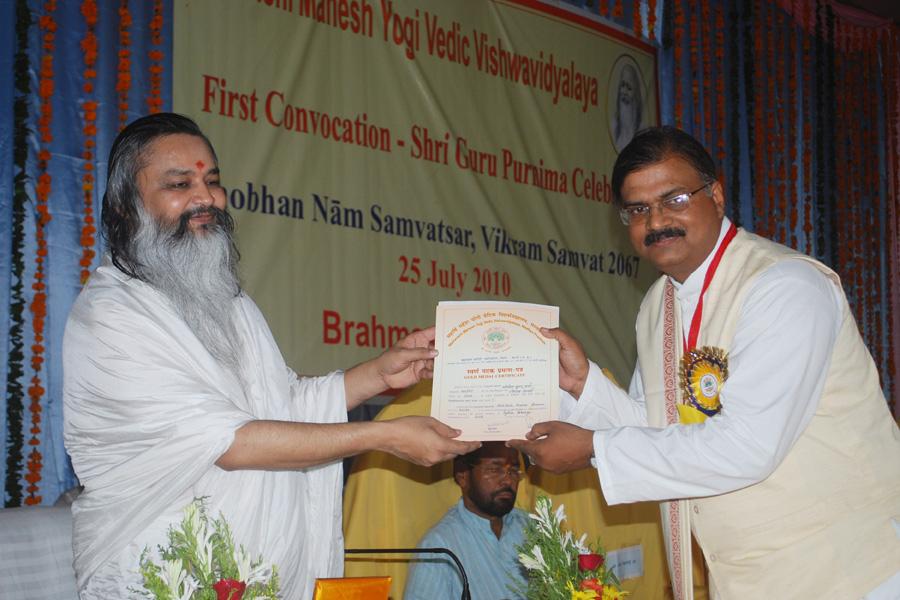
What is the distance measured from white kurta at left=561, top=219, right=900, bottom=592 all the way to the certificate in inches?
9.9

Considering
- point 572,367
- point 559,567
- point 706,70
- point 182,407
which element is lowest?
point 559,567

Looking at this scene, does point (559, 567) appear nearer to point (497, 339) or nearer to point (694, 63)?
point (497, 339)

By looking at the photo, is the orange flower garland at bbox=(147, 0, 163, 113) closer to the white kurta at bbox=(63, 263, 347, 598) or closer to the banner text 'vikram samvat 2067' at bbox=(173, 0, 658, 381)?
the banner text 'vikram samvat 2067' at bbox=(173, 0, 658, 381)

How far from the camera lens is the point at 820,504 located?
95.5 inches

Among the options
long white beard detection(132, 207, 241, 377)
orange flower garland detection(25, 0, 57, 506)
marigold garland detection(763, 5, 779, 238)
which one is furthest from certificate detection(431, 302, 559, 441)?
marigold garland detection(763, 5, 779, 238)

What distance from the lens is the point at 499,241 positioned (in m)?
5.38

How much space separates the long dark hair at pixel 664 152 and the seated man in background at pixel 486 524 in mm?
1473

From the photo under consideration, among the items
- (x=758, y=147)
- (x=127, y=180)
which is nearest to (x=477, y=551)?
(x=127, y=180)

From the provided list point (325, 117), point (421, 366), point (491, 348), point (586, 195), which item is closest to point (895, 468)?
point (491, 348)

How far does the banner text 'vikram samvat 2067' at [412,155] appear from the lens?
431cm

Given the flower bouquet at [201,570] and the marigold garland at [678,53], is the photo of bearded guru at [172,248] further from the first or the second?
the marigold garland at [678,53]

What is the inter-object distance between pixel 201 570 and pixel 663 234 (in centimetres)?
165

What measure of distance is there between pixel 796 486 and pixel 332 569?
1314mm

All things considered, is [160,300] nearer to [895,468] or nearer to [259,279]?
[259,279]
